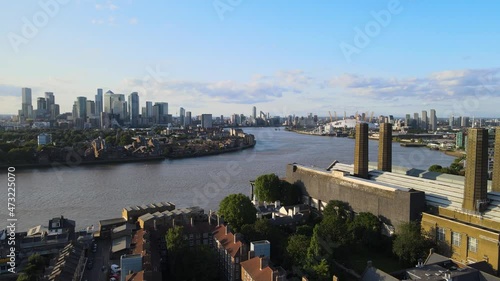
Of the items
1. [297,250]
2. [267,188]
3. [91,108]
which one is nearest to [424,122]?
[91,108]

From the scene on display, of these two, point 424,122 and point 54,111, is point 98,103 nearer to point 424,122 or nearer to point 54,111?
point 54,111

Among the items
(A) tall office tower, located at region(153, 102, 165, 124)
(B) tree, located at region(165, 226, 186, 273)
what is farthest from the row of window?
(A) tall office tower, located at region(153, 102, 165, 124)

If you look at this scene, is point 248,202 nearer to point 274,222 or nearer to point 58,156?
point 274,222

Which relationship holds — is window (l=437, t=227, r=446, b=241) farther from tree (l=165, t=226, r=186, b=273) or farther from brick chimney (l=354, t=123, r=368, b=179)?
tree (l=165, t=226, r=186, b=273)

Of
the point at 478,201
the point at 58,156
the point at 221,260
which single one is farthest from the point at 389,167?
the point at 58,156

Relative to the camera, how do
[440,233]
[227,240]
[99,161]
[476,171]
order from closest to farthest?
1. [227,240]
2. [440,233]
3. [476,171]
4. [99,161]
